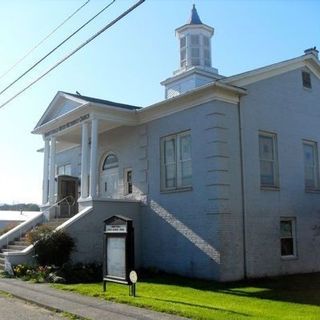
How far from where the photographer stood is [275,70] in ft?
63.2

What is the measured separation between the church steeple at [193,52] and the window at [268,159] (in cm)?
1121

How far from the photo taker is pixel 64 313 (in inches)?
400

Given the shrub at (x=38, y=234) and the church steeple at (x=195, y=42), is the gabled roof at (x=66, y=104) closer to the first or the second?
the shrub at (x=38, y=234)

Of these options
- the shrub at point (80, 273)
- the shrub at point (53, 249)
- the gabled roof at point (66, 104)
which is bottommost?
the shrub at point (80, 273)

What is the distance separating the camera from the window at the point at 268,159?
60.2 ft

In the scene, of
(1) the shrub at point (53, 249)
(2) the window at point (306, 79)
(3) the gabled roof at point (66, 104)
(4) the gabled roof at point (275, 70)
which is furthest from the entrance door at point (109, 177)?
(2) the window at point (306, 79)

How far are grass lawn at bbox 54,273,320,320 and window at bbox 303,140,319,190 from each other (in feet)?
14.5

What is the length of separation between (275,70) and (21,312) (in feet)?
44.1

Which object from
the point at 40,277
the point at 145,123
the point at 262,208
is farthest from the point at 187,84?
the point at 40,277

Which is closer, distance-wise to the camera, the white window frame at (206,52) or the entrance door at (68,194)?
the entrance door at (68,194)

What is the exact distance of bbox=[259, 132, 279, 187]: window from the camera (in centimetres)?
1833

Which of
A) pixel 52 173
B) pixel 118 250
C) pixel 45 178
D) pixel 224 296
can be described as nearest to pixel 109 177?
pixel 52 173

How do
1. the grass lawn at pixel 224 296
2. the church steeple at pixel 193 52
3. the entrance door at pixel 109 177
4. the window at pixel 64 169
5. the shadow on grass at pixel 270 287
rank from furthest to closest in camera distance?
the church steeple at pixel 193 52 < the window at pixel 64 169 < the entrance door at pixel 109 177 < the shadow on grass at pixel 270 287 < the grass lawn at pixel 224 296

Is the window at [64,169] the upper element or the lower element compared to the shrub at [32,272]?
upper
